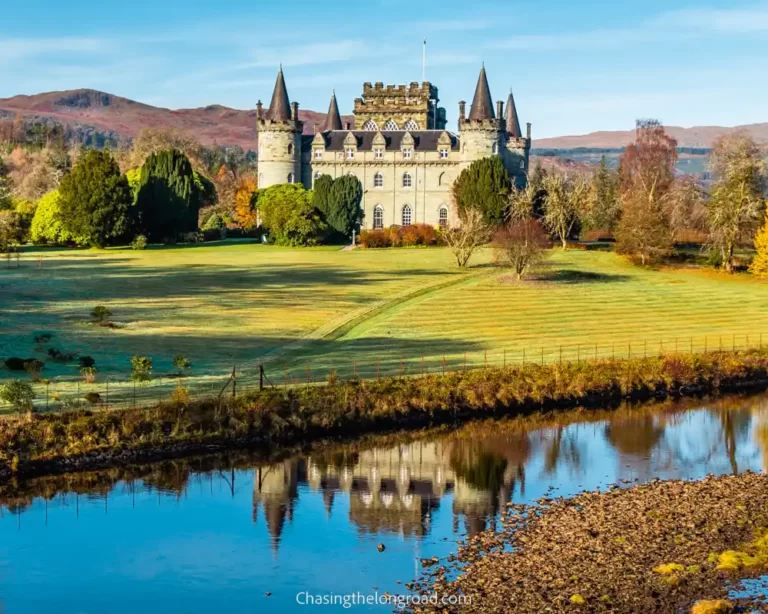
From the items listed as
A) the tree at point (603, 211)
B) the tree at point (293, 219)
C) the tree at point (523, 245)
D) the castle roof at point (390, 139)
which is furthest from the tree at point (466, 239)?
the castle roof at point (390, 139)

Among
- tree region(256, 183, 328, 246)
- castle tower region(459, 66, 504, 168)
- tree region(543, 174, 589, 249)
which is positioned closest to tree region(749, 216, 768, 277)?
tree region(543, 174, 589, 249)

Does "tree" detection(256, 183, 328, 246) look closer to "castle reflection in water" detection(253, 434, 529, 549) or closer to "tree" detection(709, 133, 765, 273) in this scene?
"tree" detection(709, 133, 765, 273)

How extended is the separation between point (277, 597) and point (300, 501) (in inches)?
227

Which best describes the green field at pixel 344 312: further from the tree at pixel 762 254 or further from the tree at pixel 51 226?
the tree at pixel 51 226

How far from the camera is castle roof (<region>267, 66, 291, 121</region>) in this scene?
89.0 metres

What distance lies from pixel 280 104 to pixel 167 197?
13.7m

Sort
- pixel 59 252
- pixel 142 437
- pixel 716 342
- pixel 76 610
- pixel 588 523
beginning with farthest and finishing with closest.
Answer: pixel 59 252 < pixel 716 342 < pixel 142 437 < pixel 588 523 < pixel 76 610

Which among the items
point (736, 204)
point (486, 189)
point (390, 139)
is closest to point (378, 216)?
point (390, 139)

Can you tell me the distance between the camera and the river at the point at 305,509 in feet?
68.9

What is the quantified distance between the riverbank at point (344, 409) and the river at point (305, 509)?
3.04ft

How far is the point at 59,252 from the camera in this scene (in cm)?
7331

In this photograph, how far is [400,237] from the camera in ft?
258

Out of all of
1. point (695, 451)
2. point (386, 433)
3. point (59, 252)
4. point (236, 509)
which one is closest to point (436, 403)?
point (386, 433)

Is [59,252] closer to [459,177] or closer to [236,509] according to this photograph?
[459,177]
